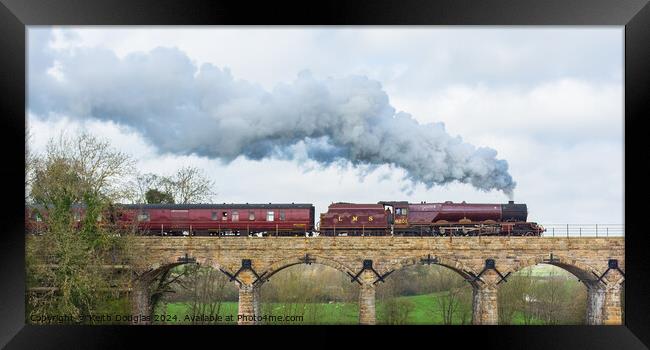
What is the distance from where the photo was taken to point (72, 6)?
25.8 ft

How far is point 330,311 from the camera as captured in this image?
2061cm

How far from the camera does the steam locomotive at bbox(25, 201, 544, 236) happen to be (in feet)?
62.6

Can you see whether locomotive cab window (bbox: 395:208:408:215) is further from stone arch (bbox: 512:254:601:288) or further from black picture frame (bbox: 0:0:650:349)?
black picture frame (bbox: 0:0:650:349)

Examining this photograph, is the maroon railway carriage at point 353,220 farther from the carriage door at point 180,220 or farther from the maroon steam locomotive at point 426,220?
the carriage door at point 180,220

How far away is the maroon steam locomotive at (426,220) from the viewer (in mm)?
19359

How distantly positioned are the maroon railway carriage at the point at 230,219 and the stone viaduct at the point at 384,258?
3.50ft

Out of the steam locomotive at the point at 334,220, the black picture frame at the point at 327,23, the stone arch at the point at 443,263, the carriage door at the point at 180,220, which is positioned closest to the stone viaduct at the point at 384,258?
the stone arch at the point at 443,263

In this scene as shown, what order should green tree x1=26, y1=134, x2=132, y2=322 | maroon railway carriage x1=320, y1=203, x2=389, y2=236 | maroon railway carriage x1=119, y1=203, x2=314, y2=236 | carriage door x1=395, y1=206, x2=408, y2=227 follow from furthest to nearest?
carriage door x1=395, y1=206, x2=408, y2=227, maroon railway carriage x1=320, y1=203, x2=389, y2=236, maroon railway carriage x1=119, y1=203, x2=314, y2=236, green tree x1=26, y1=134, x2=132, y2=322

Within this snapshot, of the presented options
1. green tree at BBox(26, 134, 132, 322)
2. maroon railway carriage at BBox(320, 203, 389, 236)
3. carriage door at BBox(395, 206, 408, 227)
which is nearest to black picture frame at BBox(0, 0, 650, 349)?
green tree at BBox(26, 134, 132, 322)

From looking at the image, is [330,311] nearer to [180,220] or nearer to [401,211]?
[401,211]

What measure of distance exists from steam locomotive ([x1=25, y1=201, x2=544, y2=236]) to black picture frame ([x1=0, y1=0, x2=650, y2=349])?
10179 millimetres

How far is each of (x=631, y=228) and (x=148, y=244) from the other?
13.5m

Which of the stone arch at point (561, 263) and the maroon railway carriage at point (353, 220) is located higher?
the maroon railway carriage at point (353, 220)

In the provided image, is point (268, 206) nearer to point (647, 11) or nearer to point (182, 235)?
point (182, 235)
